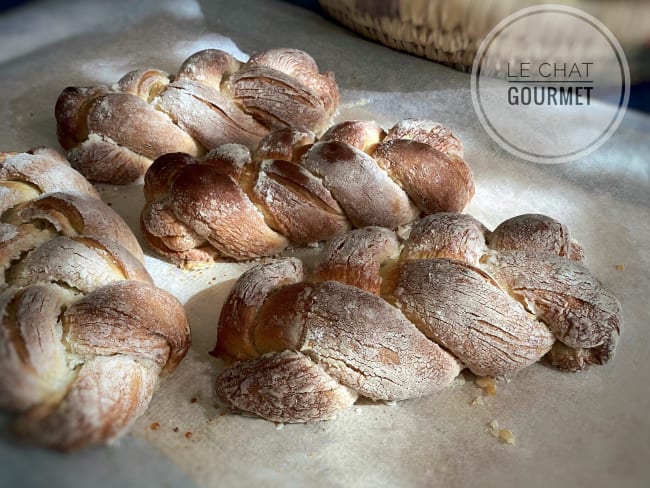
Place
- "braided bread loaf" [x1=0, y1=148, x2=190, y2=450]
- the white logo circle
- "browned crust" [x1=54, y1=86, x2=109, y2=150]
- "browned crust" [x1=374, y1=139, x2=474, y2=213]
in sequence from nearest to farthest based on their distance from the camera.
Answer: "braided bread loaf" [x1=0, y1=148, x2=190, y2=450] → "browned crust" [x1=374, y1=139, x2=474, y2=213] → "browned crust" [x1=54, y1=86, x2=109, y2=150] → the white logo circle

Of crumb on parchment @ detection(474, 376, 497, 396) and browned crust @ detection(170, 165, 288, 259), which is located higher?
browned crust @ detection(170, 165, 288, 259)

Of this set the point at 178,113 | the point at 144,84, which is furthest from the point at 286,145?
the point at 144,84

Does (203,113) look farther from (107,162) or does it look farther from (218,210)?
(218,210)

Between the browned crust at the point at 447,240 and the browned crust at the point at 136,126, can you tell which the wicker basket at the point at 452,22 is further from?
the browned crust at the point at 136,126

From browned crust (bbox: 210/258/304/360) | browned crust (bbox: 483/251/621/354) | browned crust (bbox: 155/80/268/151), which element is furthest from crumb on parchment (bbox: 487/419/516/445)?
browned crust (bbox: 155/80/268/151)

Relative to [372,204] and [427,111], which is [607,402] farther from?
[427,111]

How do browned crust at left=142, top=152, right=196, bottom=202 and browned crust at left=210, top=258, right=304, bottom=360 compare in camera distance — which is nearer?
browned crust at left=210, top=258, right=304, bottom=360

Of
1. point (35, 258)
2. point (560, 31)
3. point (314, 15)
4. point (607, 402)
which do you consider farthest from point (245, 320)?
point (314, 15)

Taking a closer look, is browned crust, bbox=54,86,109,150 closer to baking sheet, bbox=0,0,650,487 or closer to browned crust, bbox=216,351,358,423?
baking sheet, bbox=0,0,650,487
